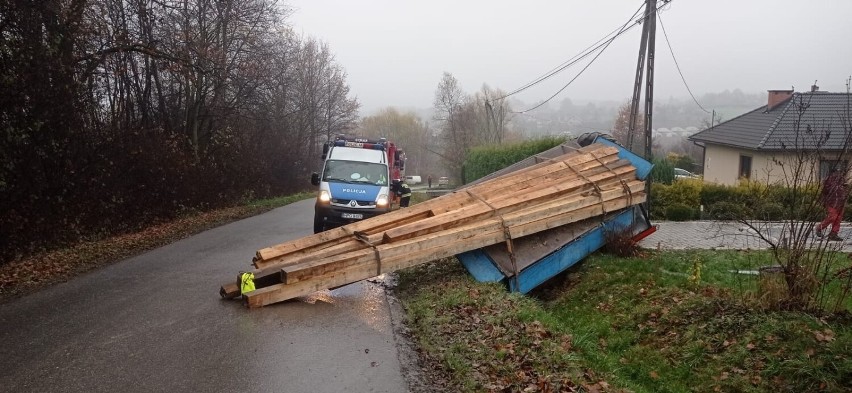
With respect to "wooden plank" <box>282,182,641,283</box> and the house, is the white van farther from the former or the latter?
"wooden plank" <box>282,182,641,283</box>

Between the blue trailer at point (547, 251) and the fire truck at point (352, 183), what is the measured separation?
17.8 ft

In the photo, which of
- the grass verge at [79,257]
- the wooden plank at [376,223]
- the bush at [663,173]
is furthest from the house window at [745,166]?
the grass verge at [79,257]

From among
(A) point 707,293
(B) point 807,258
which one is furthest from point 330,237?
(B) point 807,258

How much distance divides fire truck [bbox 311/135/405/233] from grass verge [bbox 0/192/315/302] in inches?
158

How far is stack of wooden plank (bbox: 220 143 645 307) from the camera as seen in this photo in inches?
329

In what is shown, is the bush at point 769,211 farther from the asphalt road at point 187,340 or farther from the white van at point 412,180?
the white van at point 412,180

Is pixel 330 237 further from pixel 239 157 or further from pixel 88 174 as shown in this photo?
pixel 239 157

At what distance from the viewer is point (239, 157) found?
29844 millimetres

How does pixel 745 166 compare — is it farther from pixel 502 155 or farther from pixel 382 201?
pixel 382 201

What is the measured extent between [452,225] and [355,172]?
6.81m

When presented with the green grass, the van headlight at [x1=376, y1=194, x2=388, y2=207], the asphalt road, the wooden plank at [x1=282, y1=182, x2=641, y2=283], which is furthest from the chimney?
the asphalt road

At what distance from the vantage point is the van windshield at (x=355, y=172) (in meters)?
15.7

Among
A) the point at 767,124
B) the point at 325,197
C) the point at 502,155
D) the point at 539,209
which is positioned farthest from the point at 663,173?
the point at 539,209

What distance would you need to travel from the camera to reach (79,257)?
12.0m
